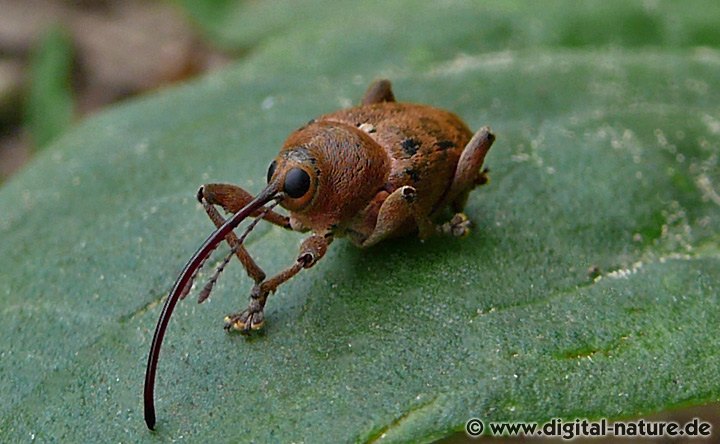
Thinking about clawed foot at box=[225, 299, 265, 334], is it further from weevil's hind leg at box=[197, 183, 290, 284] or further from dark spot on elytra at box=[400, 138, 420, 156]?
dark spot on elytra at box=[400, 138, 420, 156]

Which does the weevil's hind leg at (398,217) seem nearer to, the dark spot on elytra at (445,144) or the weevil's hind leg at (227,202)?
the dark spot on elytra at (445,144)

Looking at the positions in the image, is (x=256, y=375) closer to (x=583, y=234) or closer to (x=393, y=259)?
(x=393, y=259)

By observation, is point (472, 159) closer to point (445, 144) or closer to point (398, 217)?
point (445, 144)

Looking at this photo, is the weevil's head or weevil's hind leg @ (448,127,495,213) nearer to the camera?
the weevil's head

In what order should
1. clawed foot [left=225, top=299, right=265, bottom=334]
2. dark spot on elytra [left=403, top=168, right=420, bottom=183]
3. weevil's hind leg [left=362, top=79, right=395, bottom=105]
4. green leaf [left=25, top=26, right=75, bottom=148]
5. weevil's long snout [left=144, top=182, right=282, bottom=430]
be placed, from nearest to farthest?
weevil's long snout [left=144, top=182, right=282, bottom=430] → clawed foot [left=225, top=299, right=265, bottom=334] → dark spot on elytra [left=403, top=168, right=420, bottom=183] → weevil's hind leg [left=362, top=79, right=395, bottom=105] → green leaf [left=25, top=26, right=75, bottom=148]

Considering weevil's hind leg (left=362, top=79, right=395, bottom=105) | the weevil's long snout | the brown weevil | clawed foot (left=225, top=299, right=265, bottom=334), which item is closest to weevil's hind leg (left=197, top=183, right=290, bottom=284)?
the brown weevil

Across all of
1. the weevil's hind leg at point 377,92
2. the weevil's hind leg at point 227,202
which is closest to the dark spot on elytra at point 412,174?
the weevil's hind leg at point 227,202

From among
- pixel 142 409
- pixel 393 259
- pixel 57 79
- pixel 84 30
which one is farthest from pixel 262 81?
pixel 84 30
